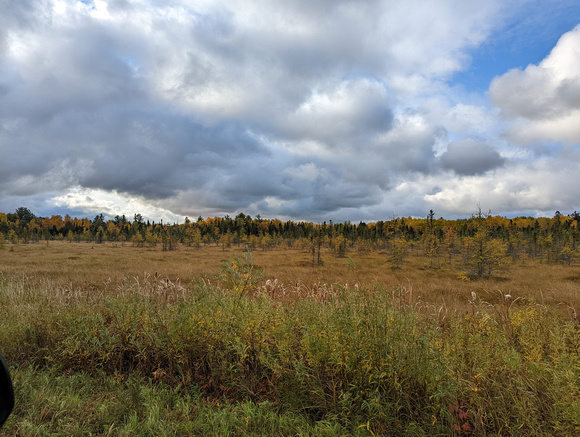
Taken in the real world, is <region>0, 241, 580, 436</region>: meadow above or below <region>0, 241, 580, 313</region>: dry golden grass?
above

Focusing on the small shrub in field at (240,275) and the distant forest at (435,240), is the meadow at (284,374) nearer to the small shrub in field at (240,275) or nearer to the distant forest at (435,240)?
the small shrub in field at (240,275)

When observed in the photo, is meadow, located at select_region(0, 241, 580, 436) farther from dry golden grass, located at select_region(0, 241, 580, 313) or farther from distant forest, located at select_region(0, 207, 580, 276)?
distant forest, located at select_region(0, 207, 580, 276)

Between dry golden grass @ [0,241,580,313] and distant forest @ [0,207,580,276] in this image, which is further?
distant forest @ [0,207,580,276]

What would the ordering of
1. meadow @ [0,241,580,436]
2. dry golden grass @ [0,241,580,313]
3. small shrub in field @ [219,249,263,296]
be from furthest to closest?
dry golden grass @ [0,241,580,313], small shrub in field @ [219,249,263,296], meadow @ [0,241,580,436]

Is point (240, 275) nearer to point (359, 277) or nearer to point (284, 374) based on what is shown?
Answer: point (284, 374)

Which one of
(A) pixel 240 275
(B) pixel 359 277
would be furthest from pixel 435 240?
(A) pixel 240 275

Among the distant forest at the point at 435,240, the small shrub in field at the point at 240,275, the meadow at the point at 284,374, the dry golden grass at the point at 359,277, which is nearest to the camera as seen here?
the meadow at the point at 284,374

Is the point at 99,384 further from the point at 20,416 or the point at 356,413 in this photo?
the point at 356,413

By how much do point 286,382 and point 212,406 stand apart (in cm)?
102

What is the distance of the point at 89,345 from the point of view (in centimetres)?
490

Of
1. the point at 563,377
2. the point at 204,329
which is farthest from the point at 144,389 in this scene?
the point at 563,377

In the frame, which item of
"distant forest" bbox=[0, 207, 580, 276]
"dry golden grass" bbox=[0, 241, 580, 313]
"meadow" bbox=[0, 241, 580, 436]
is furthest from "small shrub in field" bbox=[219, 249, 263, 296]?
"distant forest" bbox=[0, 207, 580, 276]

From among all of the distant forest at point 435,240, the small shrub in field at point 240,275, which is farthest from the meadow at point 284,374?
the distant forest at point 435,240

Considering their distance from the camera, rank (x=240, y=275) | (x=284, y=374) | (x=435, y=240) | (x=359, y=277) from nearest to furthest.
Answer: (x=284, y=374)
(x=240, y=275)
(x=359, y=277)
(x=435, y=240)
